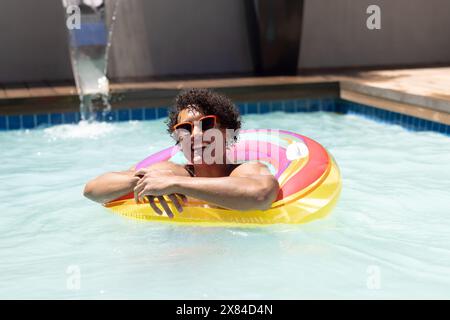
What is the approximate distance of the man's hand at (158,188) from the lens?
3.17 metres

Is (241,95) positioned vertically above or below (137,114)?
above

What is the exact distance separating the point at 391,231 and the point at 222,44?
5.73 m

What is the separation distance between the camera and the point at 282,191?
347cm

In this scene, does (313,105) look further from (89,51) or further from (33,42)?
(33,42)

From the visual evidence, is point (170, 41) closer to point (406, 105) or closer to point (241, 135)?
point (406, 105)

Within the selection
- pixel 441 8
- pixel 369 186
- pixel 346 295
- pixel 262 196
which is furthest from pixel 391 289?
pixel 441 8

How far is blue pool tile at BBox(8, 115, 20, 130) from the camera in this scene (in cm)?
689

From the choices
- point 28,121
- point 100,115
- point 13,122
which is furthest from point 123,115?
point 13,122

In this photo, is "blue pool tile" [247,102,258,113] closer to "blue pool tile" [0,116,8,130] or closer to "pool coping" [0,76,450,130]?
"pool coping" [0,76,450,130]

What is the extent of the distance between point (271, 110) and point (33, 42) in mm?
3032

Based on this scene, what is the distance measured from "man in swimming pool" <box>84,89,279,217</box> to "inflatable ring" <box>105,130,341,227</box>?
11 centimetres
